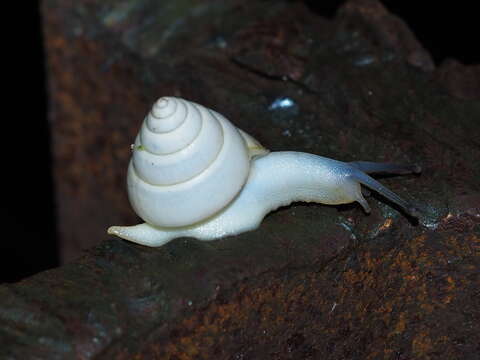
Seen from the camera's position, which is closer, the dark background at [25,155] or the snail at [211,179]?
the snail at [211,179]

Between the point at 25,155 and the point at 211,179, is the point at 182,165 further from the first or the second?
the point at 25,155

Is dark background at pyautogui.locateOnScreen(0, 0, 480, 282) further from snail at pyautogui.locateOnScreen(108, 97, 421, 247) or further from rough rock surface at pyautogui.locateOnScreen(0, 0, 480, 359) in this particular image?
snail at pyautogui.locateOnScreen(108, 97, 421, 247)

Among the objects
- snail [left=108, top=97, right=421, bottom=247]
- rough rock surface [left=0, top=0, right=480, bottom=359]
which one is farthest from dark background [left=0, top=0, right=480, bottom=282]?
snail [left=108, top=97, right=421, bottom=247]

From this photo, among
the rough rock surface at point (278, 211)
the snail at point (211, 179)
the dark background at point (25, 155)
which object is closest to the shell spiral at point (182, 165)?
the snail at point (211, 179)

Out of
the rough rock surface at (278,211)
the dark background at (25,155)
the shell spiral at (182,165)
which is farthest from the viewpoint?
the dark background at (25,155)

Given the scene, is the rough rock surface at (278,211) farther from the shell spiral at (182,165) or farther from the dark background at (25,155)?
the dark background at (25,155)

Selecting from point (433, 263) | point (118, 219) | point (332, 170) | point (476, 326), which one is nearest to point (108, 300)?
point (332, 170)
